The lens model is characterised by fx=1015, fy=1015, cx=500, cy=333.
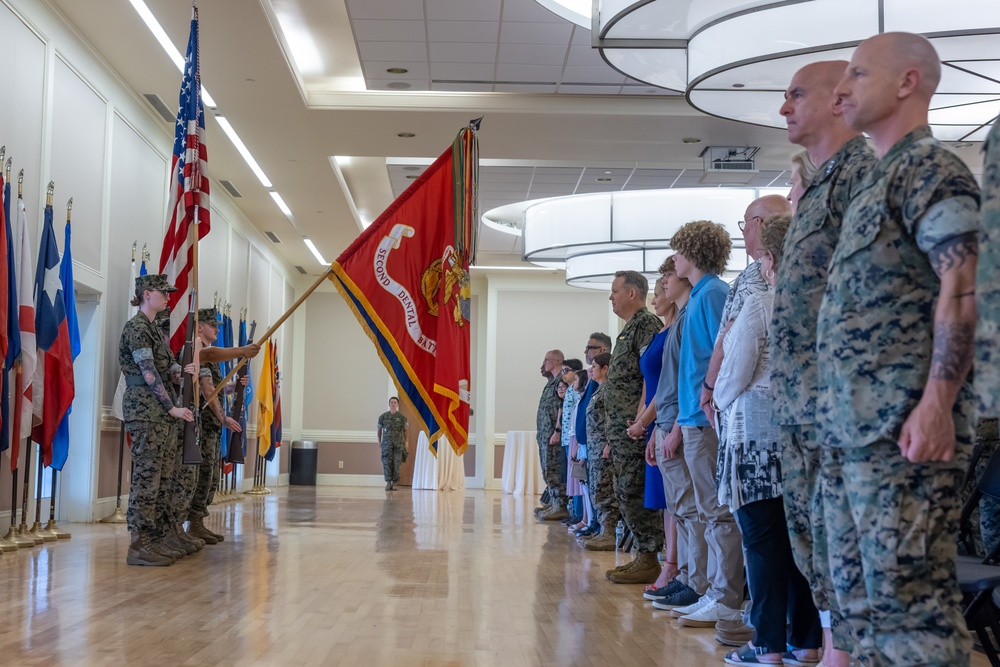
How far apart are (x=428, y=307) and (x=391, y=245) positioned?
39 centimetres

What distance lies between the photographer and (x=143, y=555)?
17.8 feet

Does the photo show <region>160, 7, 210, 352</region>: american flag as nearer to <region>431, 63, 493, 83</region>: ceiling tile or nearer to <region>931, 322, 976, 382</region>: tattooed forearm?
<region>431, 63, 493, 83</region>: ceiling tile

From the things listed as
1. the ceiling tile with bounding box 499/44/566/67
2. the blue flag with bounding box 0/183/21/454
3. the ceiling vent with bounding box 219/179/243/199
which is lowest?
the blue flag with bounding box 0/183/21/454

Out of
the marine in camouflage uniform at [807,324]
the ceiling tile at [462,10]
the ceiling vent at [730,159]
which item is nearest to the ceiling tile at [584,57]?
the ceiling tile at [462,10]

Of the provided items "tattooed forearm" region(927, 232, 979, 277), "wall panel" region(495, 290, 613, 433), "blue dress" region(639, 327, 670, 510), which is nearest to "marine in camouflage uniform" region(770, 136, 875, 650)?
"tattooed forearm" region(927, 232, 979, 277)

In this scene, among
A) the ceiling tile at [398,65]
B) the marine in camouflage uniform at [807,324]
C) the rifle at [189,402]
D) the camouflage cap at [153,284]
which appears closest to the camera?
the marine in camouflage uniform at [807,324]

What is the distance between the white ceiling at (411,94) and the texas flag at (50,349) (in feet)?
6.02

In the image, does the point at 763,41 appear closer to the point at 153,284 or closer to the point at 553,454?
the point at 153,284

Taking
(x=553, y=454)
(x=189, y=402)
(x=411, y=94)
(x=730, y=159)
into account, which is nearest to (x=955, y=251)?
(x=189, y=402)

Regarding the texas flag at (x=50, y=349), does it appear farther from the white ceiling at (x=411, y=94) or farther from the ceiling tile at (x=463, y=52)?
the ceiling tile at (x=463, y=52)

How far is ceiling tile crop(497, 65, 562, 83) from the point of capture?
818 centimetres

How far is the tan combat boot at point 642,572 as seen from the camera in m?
5.06

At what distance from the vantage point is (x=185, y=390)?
575cm

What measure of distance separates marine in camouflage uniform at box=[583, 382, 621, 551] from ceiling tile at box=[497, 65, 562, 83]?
2.93m
